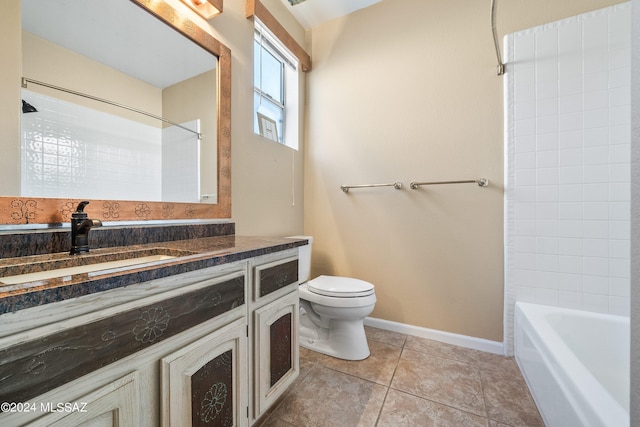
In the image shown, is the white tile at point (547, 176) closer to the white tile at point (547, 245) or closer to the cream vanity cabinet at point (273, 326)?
the white tile at point (547, 245)

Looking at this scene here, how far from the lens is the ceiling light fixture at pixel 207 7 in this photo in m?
1.36

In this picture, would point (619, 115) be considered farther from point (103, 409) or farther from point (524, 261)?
point (103, 409)

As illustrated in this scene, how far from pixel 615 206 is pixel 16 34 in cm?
273

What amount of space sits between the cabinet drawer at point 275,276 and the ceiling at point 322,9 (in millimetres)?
2094

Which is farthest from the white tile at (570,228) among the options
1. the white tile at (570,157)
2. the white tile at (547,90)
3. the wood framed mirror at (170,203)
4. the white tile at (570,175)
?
the wood framed mirror at (170,203)

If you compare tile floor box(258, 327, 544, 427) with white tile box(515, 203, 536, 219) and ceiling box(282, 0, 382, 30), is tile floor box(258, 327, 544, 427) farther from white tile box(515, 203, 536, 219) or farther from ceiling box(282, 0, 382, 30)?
ceiling box(282, 0, 382, 30)

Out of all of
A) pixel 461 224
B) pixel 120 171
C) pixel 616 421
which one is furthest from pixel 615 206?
pixel 120 171

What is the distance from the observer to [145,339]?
643 mm

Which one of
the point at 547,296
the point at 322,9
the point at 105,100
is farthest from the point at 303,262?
the point at 322,9

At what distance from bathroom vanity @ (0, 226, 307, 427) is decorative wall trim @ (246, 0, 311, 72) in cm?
→ 162

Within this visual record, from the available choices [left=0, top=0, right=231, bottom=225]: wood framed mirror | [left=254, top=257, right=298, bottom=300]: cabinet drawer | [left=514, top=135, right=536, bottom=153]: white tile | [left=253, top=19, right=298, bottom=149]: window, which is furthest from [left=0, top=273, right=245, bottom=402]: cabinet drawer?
[left=514, top=135, right=536, bottom=153]: white tile

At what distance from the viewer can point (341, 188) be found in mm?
2215

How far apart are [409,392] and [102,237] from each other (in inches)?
63.0

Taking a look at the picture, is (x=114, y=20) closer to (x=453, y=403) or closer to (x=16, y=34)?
(x=16, y=34)
